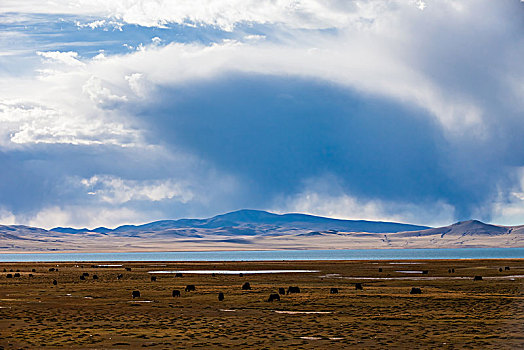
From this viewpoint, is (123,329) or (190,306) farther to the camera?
(190,306)

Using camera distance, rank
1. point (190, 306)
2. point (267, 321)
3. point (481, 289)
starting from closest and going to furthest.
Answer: point (267, 321), point (190, 306), point (481, 289)

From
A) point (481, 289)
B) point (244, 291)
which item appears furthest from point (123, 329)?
point (481, 289)

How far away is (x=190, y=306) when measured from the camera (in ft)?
134

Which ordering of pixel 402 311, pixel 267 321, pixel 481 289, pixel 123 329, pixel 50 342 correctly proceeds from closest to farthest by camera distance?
pixel 50 342 < pixel 123 329 < pixel 267 321 < pixel 402 311 < pixel 481 289

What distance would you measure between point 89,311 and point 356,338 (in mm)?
17150

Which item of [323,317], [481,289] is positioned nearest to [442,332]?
[323,317]

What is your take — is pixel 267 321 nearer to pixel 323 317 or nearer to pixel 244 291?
pixel 323 317

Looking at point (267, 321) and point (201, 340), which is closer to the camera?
point (201, 340)

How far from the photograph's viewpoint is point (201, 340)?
2689 cm

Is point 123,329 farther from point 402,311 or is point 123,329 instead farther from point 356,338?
point 402,311

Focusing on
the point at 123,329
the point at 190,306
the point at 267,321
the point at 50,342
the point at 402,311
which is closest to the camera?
the point at 50,342

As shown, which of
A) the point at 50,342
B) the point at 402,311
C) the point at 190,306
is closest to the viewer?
the point at 50,342

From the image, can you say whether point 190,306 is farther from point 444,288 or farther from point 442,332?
point 444,288

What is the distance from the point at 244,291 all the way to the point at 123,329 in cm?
2267
